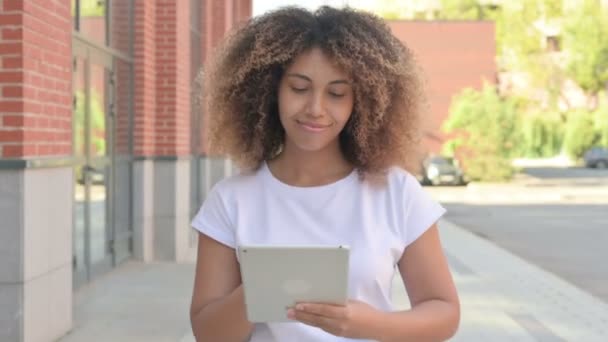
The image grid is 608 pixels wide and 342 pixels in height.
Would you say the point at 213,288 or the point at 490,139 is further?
the point at 490,139

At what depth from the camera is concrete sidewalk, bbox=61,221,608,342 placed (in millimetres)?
7383

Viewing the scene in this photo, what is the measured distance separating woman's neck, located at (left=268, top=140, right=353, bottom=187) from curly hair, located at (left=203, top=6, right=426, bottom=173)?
0.16 feet

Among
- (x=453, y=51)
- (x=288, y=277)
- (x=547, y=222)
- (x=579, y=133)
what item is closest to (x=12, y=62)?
(x=288, y=277)

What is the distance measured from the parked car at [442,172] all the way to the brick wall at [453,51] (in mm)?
15070

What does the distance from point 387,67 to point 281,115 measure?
0.28m

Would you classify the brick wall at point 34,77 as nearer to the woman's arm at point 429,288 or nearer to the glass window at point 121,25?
the glass window at point 121,25

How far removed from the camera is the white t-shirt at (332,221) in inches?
89.9

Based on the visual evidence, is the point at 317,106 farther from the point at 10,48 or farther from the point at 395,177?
the point at 10,48

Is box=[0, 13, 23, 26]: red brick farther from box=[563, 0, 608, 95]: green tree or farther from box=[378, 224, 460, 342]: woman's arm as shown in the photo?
box=[563, 0, 608, 95]: green tree

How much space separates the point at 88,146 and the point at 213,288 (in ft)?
25.8

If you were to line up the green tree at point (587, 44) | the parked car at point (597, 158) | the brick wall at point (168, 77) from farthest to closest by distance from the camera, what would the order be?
the green tree at point (587, 44)
the parked car at point (597, 158)
the brick wall at point (168, 77)

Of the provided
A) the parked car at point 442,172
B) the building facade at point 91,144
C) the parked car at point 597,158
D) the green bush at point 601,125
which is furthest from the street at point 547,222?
the green bush at point 601,125

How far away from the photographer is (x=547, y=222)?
66.4 feet

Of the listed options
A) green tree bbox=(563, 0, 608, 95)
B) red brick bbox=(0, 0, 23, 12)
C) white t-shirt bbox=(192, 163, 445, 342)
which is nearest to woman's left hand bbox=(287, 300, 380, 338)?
white t-shirt bbox=(192, 163, 445, 342)
